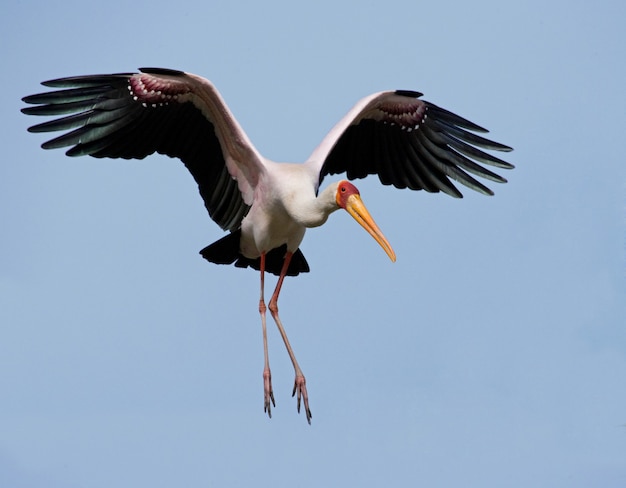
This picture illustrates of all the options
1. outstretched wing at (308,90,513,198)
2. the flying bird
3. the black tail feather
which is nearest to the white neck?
the flying bird

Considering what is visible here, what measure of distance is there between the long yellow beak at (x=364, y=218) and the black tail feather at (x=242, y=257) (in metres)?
1.76

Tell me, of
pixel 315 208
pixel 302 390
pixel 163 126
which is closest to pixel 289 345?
pixel 302 390

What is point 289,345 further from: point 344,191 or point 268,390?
point 344,191

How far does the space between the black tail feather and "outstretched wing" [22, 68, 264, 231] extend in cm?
22

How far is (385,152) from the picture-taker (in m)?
13.0

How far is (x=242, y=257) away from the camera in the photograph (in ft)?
41.2

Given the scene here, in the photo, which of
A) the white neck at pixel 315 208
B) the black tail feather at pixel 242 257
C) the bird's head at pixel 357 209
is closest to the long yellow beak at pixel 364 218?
the bird's head at pixel 357 209

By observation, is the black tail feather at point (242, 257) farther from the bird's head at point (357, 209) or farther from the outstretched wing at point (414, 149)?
the bird's head at point (357, 209)

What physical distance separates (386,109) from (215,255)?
233 cm

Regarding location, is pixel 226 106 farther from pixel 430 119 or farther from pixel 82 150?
pixel 430 119

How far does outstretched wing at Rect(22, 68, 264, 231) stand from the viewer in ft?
36.3

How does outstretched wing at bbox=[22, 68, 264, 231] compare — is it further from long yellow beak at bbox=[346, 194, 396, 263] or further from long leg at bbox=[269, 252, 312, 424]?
long yellow beak at bbox=[346, 194, 396, 263]

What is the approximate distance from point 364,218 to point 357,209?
4.0 inches

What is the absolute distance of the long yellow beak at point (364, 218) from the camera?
1079 cm
